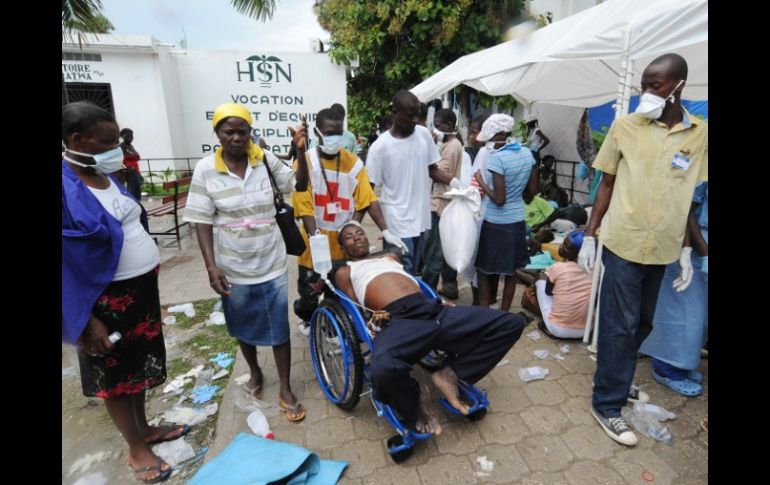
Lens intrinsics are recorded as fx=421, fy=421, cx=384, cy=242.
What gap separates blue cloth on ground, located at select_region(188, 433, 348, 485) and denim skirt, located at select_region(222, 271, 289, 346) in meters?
0.61

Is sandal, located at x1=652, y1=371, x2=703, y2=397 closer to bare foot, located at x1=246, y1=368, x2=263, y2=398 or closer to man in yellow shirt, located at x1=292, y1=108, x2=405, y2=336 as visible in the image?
man in yellow shirt, located at x1=292, y1=108, x2=405, y2=336

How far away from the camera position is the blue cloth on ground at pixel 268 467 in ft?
6.63

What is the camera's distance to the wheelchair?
2.22m

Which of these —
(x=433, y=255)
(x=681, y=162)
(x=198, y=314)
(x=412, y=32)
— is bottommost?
(x=198, y=314)

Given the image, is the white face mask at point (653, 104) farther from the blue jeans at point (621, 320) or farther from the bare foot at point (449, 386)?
the bare foot at point (449, 386)

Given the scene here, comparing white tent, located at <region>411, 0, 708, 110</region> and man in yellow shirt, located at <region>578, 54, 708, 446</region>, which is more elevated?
white tent, located at <region>411, 0, 708, 110</region>

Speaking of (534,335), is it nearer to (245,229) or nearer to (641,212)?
(641,212)

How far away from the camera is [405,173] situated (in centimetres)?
337

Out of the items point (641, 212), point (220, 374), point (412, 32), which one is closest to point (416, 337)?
point (641, 212)

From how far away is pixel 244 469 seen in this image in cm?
208

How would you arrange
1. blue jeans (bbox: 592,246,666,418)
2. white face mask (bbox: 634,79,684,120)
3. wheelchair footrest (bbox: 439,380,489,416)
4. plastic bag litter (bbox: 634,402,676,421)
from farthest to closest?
1. plastic bag litter (bbox: 634,402,676,421)
2. wheelchair footrest (bbox: 439,380,489,416)
3. blue jeans (bbox: 592,246,666,418)
4. white face mask (bbox: 634,79,684,120)

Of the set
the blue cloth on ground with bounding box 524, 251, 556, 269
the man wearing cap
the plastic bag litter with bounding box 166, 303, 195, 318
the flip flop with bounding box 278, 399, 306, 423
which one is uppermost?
the man wearing cap

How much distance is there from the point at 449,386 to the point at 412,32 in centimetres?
867

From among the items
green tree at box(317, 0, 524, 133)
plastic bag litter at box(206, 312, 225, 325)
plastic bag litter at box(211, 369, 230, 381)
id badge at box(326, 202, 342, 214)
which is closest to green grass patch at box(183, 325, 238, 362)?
plastic bag litter at box(206, 312, 225, 325)
